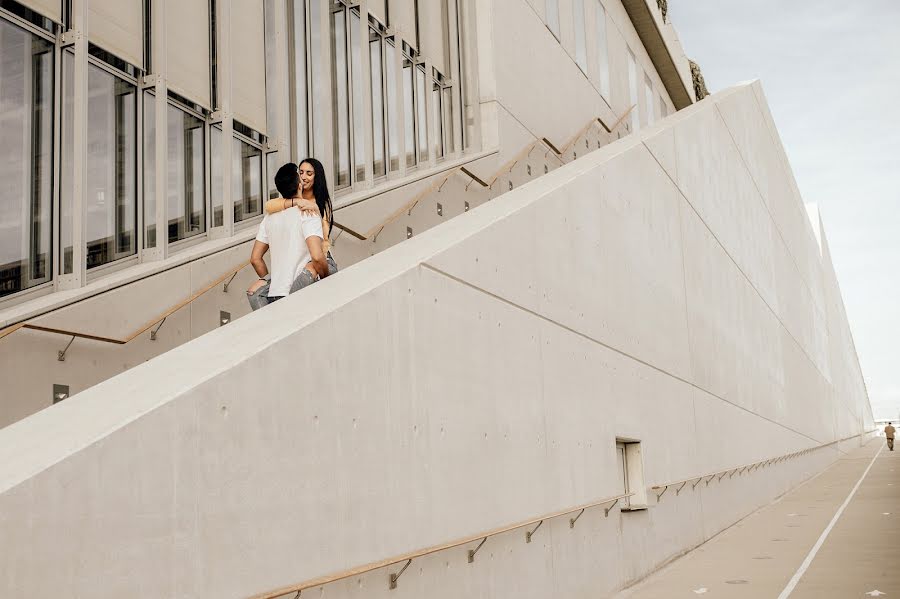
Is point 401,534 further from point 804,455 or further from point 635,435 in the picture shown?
point 804,455

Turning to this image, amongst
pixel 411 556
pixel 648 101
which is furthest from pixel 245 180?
pixel 648 101

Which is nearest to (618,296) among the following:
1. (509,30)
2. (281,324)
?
(281,324)

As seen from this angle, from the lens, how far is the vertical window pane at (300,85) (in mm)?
12797

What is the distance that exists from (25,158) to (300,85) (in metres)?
4.95

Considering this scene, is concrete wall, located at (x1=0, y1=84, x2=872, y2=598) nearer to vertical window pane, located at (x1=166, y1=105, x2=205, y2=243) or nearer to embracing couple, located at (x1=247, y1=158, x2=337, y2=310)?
embracing couple, located at (x1=247, y1=158, x2=337, y2=310)

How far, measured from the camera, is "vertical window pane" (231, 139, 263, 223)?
1154cm

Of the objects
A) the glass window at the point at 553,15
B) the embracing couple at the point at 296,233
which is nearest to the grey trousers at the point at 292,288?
the embracing couple at the point at 296,233

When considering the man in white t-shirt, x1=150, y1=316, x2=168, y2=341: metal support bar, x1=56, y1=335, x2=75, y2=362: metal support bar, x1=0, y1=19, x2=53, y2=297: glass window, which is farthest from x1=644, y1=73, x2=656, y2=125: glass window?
the man in white t-shirt

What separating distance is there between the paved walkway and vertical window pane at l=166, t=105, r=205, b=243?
234 inches

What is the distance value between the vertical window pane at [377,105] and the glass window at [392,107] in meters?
0.20

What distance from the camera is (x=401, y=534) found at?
6035mm

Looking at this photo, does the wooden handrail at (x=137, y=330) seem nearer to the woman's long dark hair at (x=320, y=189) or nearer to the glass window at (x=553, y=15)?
the woman's long dark hair at (x=320, y=189)

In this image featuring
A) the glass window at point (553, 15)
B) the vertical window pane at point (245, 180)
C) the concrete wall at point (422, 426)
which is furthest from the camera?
the glass window at point (553, 15)

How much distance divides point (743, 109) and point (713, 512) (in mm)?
15828
